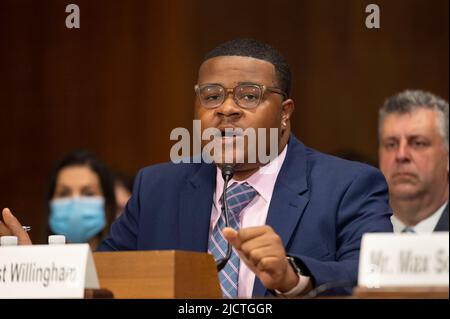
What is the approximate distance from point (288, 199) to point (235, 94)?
351 millimetres

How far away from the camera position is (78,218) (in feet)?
16.0

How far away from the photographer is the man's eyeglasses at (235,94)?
2924 mm

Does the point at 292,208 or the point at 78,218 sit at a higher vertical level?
the point at 292,208

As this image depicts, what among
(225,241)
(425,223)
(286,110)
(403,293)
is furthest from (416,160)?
(403,293)

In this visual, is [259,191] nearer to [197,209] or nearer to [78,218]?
[197,209]

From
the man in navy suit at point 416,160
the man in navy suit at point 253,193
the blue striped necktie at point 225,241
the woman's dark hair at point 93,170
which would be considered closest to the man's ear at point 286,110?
the man in navy suit at point 253,193

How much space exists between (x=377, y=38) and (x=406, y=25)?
181mm

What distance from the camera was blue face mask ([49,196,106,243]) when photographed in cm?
482

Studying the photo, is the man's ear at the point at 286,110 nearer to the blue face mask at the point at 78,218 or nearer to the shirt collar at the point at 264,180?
the shirt collar at the point at 264,180

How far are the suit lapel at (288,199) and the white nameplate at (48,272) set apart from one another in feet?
2.43

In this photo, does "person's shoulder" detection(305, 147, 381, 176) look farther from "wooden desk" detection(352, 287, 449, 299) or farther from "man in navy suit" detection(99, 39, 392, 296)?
"wooden desk" detection(352, 287, 449, 299)

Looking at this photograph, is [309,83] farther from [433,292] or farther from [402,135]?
[433,292]
